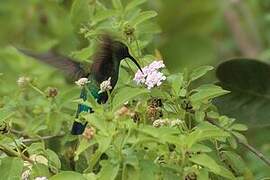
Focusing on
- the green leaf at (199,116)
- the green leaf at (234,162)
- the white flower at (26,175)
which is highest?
the green leaf at (199,116)

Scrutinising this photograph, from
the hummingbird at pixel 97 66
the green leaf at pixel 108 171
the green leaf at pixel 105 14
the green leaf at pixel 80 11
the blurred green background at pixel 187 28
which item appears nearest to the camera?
the green leaf at pixel 108 171

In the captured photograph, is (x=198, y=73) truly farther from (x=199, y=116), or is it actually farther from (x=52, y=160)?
(x=52, y=160)

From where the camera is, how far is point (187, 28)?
4.57m

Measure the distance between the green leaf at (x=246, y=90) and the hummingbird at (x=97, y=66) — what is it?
485 millimetres

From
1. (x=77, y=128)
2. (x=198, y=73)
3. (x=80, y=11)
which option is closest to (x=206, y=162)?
(x=198, y=73)

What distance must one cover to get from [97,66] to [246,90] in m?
0.64

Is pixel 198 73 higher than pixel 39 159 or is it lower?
higher

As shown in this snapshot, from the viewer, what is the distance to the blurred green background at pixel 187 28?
4.00 metres

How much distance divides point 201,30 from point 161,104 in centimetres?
277

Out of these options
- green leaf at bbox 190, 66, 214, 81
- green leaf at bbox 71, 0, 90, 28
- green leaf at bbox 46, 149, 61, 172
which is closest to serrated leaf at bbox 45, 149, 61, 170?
green leaf at bbox 46, 149, 61, 172

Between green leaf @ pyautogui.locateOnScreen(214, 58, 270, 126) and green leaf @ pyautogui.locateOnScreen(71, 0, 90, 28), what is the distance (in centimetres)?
40

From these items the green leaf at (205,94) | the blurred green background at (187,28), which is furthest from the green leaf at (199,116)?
the blurred green background at (187,28)

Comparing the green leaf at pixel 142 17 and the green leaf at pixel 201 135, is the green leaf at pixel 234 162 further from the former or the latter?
the green leaf at pixel 142 17

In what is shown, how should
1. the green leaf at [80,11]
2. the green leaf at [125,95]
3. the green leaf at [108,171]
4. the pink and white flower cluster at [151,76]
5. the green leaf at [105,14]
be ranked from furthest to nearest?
the green leaf at [80,11] < the green leaf at [105,14] < the pink and white flower cluster at [151,76] < the green leaf at [125,95] < the green leaf at [108,171]
